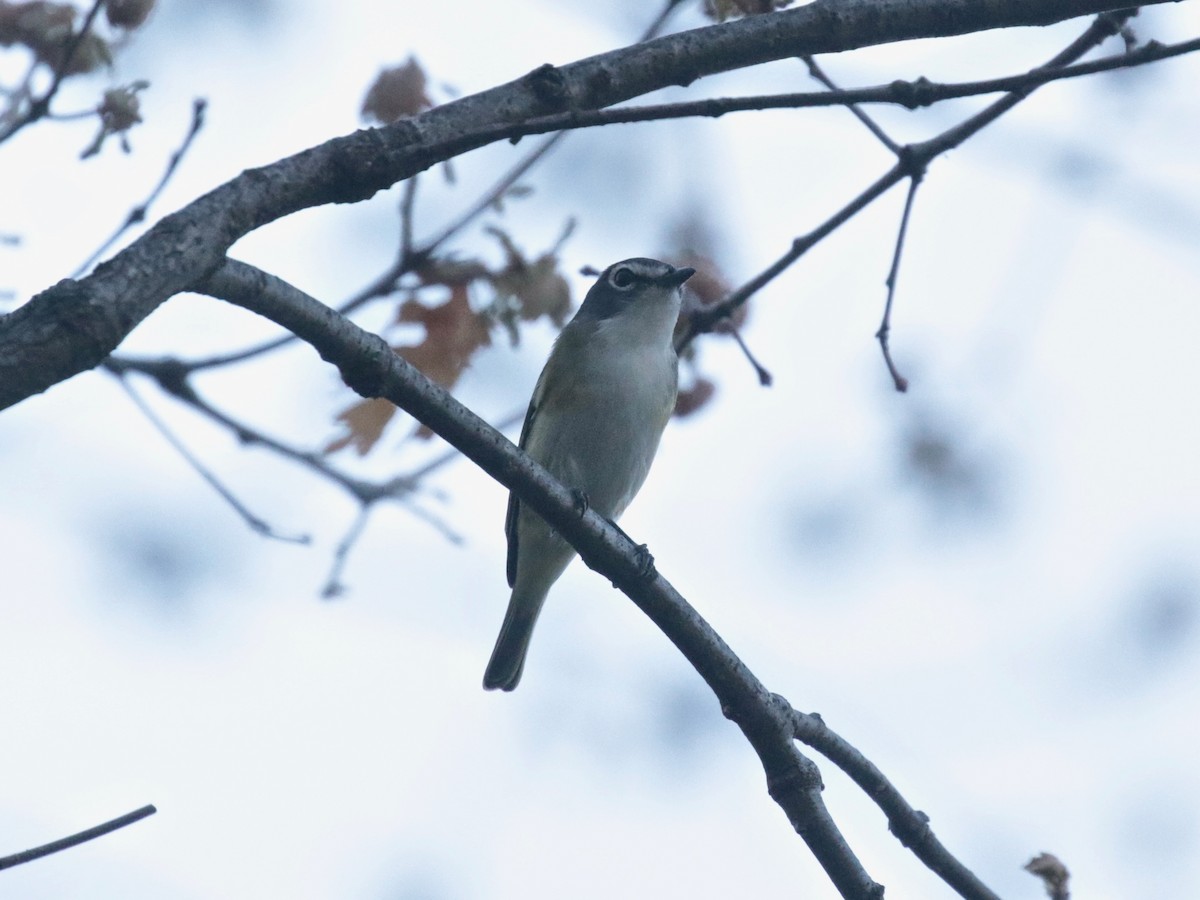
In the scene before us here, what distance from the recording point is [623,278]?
305 inches

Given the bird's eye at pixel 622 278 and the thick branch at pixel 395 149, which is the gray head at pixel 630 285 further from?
the thick branch at pixel 395 149

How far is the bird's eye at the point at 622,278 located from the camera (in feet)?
25.2

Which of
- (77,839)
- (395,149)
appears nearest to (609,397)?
(395,149)

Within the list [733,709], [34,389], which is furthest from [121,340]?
[733,709]

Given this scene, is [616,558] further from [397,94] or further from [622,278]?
[622,278]

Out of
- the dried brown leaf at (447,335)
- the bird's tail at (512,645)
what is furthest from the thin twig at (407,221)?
the bird's tail at (512,645)

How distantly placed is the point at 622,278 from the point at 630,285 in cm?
11

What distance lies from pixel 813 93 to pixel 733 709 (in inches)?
78.9

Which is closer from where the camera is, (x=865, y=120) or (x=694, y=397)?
(x=865, y=120)

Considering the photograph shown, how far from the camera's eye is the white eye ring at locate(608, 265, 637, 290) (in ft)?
25.2

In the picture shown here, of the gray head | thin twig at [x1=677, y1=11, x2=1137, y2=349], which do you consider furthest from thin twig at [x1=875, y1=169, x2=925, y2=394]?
the gray head

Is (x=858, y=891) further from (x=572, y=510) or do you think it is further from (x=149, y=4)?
(x=149, y=4)

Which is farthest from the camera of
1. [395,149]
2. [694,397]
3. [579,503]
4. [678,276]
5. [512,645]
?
[512,645]

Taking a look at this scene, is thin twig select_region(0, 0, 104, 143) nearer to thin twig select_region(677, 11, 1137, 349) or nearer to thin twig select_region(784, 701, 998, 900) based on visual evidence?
thin twig select_region(677, 11, 1137, 349)
